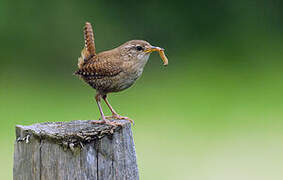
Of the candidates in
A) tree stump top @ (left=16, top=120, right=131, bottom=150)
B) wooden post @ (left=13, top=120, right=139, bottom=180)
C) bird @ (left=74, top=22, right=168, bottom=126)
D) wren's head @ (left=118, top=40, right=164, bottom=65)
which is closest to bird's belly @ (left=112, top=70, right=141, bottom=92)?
bird @ (left=74, top=22, right=168, bottom=126)

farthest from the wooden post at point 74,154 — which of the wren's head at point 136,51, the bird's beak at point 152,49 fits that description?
the bird's beak at point 152,49

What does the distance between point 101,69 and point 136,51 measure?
377 millimetres

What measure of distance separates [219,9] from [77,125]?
8621mm

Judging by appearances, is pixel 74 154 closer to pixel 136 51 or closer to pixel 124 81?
pixel 124 81

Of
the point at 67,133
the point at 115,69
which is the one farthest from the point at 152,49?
the point at 67,133

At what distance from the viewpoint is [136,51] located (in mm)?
5070

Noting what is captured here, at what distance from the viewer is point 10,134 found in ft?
30.4

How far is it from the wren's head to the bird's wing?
0.12 meters

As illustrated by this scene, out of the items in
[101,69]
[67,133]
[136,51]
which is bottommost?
[67,133]

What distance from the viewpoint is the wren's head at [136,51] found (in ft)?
16.4

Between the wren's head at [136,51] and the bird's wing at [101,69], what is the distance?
0.41 feet

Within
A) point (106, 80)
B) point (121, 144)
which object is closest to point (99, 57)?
point (106, 80)

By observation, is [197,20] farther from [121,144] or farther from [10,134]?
[121,144]

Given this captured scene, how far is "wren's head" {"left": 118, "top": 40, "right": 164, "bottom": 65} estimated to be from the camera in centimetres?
500
